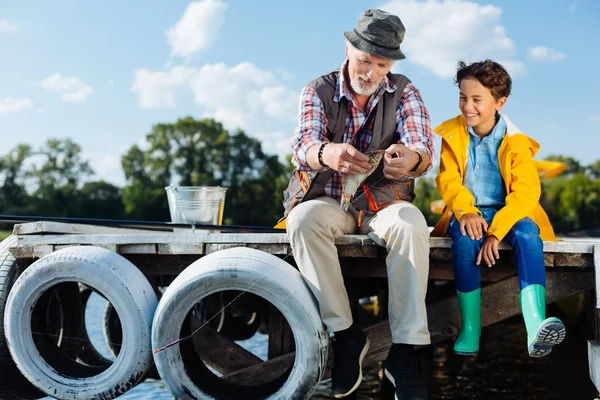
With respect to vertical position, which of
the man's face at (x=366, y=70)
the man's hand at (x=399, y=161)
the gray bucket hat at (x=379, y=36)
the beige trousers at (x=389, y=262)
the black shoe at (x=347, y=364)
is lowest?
the black shoe at (x=347, y=364)

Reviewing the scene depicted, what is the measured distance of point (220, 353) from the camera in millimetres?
4598

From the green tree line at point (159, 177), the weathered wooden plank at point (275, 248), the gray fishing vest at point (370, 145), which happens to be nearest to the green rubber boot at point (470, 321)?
the gray fishing vest at point (370, 145)

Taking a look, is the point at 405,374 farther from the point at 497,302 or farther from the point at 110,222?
the point at 110,222

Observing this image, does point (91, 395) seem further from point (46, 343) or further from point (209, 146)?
point (209, 146)

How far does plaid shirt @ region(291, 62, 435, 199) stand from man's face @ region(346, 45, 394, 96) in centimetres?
10

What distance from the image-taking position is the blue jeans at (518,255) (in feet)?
11.7

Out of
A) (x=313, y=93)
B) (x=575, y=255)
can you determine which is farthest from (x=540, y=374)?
(x=313, y=93)

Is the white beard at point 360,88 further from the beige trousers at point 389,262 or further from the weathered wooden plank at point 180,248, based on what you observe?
the weathered wooden plank at point 180,248

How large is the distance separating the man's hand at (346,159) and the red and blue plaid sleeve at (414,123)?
0.45 metres

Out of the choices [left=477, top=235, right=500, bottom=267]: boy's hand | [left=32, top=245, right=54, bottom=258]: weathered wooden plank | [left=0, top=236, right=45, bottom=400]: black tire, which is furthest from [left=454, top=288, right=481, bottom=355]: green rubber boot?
[left=0, top=236, right=45, bottom=400]: black tire

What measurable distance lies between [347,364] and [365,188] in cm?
108

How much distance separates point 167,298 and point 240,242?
1.87 ft

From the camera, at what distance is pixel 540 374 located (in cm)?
719

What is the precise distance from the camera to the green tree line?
2281 inches
